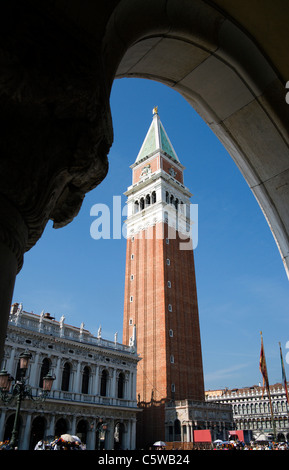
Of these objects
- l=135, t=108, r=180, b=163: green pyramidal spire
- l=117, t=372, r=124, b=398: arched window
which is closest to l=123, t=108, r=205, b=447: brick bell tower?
l=135, t=108, r=180, b=163: green pyramidal spire

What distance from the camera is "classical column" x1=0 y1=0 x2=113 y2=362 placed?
Answer: 1334 millimetres

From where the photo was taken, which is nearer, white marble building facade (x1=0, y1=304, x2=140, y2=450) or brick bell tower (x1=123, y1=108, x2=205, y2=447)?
white marble building facade (x1=0, y1=304, x2=140, y2=450)

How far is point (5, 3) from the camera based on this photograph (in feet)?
4.55

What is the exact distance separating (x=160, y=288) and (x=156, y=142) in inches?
892

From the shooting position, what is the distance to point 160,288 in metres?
40.4

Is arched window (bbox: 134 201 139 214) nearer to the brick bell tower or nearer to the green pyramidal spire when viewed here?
the brick bell tower

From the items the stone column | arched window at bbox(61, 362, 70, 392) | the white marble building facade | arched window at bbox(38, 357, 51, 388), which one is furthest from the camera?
arched window at bbox(61, 362, 70, 392)

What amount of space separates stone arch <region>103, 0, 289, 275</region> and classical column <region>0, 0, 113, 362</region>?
1.04m

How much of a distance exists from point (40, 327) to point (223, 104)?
26019 millimetres

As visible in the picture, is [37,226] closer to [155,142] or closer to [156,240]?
[156,240]

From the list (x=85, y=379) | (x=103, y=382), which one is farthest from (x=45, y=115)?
(x=103, y=382)

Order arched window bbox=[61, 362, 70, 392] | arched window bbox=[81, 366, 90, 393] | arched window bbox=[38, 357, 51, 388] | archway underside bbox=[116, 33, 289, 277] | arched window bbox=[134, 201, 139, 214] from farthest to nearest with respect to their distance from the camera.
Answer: arched window bbox=[134, 201, 139, 214], arched window bbox=[81, 366, 90, 393], arched window bbox=[61, 362, 70, 392], arched window bbox=[38, 357, 51, 388], archway underside bbox=[116, 33, 289, 277]

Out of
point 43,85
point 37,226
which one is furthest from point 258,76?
point 37,226

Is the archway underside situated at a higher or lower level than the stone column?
higher
